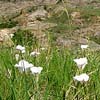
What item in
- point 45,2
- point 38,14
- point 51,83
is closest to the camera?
point 51,83

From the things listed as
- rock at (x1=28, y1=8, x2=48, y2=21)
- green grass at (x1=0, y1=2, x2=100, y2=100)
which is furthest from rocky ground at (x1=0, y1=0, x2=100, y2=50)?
green grass at (x1=0, y1=2, x2=100, y2=100)

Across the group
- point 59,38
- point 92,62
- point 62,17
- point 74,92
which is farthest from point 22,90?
point 62,17

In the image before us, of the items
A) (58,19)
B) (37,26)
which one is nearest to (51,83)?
(37,26)

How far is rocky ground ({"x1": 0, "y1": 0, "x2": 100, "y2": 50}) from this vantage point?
259 inches

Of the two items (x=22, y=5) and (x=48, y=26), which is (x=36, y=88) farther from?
(x=22, y=5)

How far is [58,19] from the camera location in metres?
7.71

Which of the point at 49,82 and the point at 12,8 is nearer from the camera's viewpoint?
the point at 49,82

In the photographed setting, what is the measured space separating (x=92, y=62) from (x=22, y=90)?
2.94 feet

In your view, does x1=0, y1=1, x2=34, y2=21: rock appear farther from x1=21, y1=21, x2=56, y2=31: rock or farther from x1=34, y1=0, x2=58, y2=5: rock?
x1=21, y1=21, x2=56, y2=31: rock

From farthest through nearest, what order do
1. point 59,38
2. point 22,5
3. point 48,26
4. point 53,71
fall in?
point 22,5 < point 48,26 < point 59,38 < point 53,71

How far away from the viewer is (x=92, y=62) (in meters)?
3.45

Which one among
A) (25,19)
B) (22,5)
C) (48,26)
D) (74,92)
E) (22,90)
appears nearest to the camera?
(22,90)

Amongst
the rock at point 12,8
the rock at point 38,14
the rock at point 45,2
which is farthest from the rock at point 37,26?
the rock at point 45,2

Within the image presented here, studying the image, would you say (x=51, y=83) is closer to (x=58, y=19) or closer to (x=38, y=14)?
(x=58, y=19)
